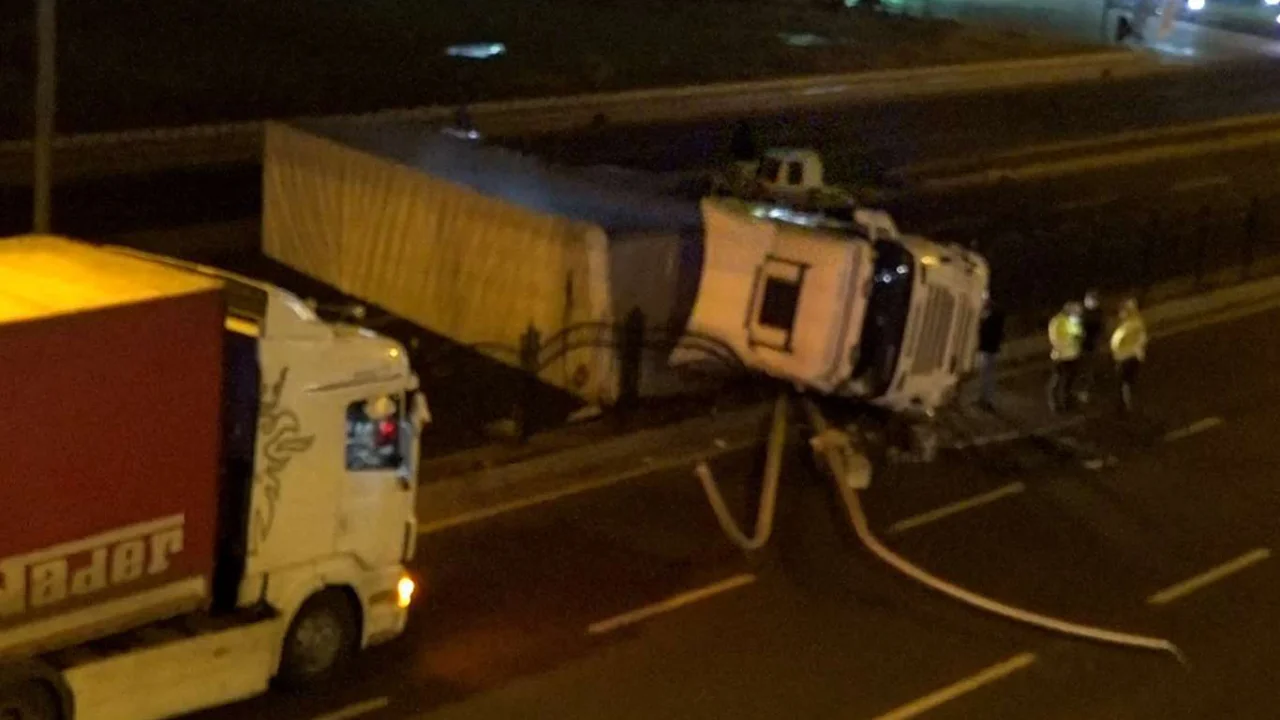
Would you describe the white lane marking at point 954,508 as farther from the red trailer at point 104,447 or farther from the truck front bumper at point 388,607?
the red trailer at point 104,447

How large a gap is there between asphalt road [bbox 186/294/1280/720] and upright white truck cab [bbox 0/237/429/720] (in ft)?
2.31

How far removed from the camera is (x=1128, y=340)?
19.1 m

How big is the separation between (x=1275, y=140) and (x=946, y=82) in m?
8.02

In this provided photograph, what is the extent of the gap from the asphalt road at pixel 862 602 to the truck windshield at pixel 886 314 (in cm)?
124

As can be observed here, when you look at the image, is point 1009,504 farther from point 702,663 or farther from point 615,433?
point 702,663

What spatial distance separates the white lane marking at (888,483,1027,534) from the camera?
15.6m

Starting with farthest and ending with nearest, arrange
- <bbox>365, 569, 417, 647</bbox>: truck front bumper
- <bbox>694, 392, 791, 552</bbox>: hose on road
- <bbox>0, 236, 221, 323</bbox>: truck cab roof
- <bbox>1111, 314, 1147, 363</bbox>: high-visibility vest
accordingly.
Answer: <bbox>1111, 314, 1147, 363</bbox>: high-visibility vest, <bbox>694, 392, 791, 552</bbox>: hose on road, <bbox>365, 569, 417, 647</bbox>: truck front bumper, <bbox>0, 236, 221, 323</bbox>: truck cab roof

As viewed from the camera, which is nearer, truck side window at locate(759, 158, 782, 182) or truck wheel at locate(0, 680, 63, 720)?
truck wheel at locate(0, 680, 63, 720)

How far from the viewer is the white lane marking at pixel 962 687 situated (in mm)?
11945

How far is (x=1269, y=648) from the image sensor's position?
1358cm

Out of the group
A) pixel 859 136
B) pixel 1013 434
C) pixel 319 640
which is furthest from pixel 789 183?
pixel 859 136

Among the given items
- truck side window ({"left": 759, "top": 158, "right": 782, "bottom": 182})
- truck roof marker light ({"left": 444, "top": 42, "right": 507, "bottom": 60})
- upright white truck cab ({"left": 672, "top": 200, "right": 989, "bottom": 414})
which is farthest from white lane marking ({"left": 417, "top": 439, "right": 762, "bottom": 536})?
truck roof marker light ({"left": 444, "top": 42, "right": 507, "bottom": 60})

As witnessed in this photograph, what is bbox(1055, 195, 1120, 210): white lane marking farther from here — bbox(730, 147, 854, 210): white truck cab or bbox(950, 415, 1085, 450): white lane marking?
bbox(950, 415, 1085, 450): white lane marking

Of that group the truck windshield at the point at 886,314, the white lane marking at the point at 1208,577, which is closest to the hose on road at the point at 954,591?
the truck windshield at the point at 886,314
